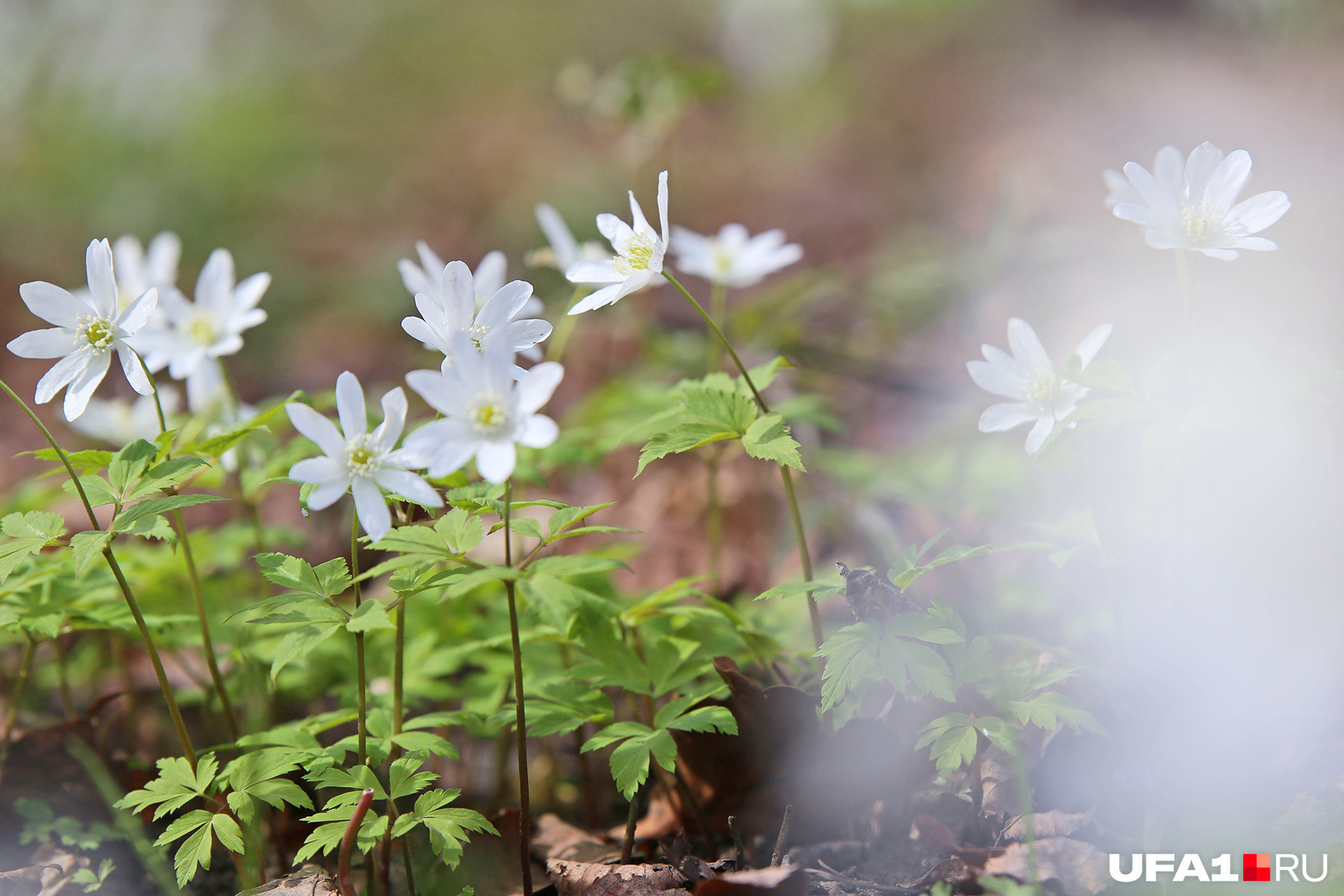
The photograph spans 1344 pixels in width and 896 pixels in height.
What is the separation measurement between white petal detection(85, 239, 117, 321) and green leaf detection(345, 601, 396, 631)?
0.82m

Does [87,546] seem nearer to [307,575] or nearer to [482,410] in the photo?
[307,575]

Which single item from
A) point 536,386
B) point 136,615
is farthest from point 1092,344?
point 136,615

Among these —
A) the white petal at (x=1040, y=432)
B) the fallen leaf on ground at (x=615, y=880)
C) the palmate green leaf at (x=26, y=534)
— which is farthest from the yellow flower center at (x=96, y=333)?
the white petal at (x=1040, y=432)

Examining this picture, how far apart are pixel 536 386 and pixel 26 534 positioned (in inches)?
44.6

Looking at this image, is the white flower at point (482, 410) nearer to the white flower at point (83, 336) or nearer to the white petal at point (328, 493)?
the white petal at point (328, 493)

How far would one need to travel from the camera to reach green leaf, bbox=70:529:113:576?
1.51 metres

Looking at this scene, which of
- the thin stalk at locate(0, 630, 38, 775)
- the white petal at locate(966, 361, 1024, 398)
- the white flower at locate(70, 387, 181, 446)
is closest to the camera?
the white petal at locate(966, 361, 1024, 398)

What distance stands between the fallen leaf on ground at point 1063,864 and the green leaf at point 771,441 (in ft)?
3.03

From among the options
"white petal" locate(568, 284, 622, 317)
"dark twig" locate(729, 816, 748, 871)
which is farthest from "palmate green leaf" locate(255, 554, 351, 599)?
"dark twig" locate(729, 816, 748, 871)

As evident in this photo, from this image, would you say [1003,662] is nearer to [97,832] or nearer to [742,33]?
[97,832]

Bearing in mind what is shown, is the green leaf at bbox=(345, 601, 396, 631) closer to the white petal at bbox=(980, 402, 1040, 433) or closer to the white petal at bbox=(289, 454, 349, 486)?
the white petal at bbox=(289, 454, 349, 486)

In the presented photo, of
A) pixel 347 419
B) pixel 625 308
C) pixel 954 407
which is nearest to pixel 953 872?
pixel 347 419

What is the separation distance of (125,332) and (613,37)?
500 inches

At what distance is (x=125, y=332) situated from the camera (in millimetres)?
1706
